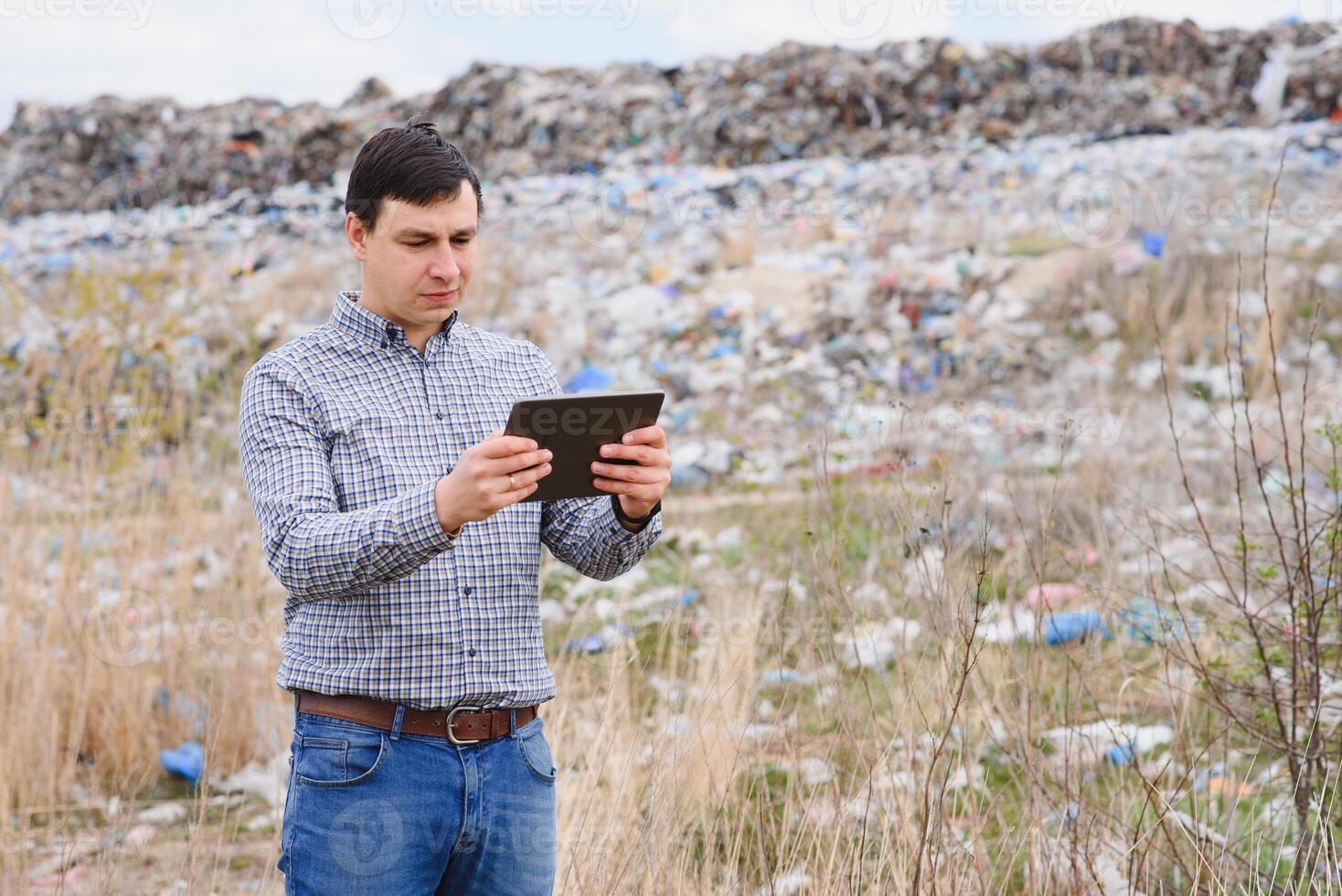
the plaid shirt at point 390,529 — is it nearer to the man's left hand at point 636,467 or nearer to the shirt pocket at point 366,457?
the shirt pocket at point 366,457

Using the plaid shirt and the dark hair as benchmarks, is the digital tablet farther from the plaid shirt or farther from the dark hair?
the dark hair

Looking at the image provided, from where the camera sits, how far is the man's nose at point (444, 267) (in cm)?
159

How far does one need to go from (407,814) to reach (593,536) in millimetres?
434

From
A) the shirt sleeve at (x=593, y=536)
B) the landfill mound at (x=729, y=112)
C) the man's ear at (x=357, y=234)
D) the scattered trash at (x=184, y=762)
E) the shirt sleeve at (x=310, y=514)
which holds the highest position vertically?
the landfill mound at (x=729, y=112)

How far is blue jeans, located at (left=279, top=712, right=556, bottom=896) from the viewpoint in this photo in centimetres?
148

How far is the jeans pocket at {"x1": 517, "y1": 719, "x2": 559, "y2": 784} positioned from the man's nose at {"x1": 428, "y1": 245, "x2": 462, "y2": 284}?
0.59m

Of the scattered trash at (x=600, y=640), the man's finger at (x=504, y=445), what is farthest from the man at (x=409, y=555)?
the scattered trash at (x=600, y=640)

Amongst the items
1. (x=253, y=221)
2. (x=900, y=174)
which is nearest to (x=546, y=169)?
(x=253, y=221)

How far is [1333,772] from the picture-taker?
92.9 inches

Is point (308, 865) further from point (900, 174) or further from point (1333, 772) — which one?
point (900, 174)

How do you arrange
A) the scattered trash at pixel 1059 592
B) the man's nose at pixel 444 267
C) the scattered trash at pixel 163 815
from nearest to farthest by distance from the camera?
the man's nose at pixel 444 267, the scattered trash at pixel 163 815, the scattered trash at pixel 1059 592

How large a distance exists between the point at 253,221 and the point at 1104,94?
9971 millimetres

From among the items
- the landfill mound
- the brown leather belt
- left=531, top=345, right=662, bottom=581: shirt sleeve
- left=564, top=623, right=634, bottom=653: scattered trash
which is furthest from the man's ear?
the landfill mound

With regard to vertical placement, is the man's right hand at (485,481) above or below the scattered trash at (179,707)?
above
